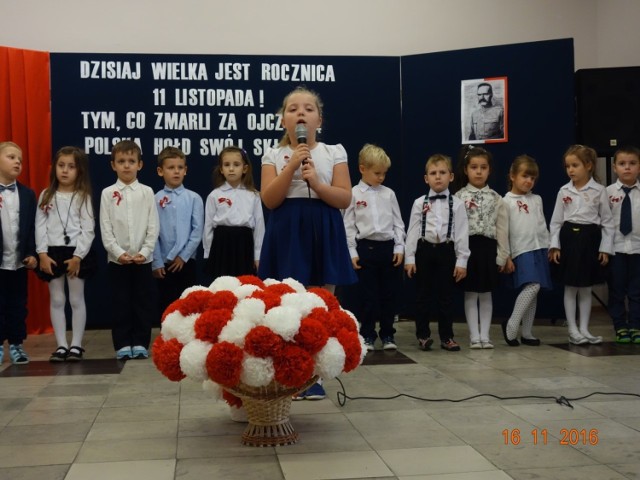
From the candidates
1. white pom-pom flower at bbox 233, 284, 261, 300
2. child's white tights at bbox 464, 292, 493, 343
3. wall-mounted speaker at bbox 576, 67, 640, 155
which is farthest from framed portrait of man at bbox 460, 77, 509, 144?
white pom-pom flower at bbox 233, 284, 261, 300

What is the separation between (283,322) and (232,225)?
2708 mm

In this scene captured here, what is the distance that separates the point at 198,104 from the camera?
21.0 feet

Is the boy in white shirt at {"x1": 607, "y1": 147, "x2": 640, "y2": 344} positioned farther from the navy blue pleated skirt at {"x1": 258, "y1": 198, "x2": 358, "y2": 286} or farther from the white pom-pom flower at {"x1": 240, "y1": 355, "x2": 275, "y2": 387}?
the white pom-pom flower at {"x1": 240, "y1": 355, "x2": 275, "y2": 387}

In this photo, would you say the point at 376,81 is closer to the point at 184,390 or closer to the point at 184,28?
the point at 184,28

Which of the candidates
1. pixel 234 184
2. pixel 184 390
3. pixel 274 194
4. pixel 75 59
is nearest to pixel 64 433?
pixel 184 390

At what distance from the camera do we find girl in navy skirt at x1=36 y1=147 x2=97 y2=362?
15.9 ft

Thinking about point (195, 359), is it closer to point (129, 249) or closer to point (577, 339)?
point (129, 249)

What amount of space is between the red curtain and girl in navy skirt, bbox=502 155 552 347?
132 inches

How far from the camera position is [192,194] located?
550 cm

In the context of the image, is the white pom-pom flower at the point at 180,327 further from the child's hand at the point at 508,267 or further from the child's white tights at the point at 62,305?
the child's hand at the point at 508,267

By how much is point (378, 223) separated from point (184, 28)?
9.36 feet

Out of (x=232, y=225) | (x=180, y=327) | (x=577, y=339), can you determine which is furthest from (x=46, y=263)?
(x=577, y=339)

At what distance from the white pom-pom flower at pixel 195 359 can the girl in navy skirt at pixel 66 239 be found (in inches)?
95.3
